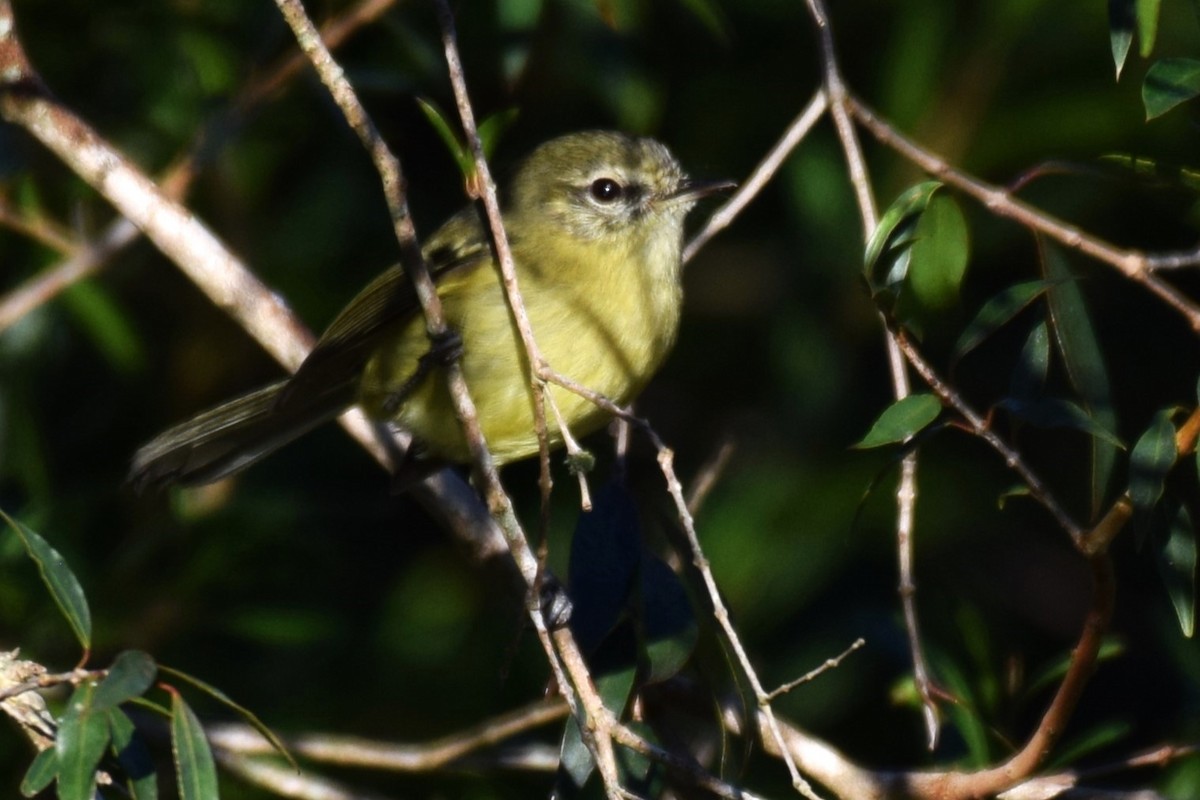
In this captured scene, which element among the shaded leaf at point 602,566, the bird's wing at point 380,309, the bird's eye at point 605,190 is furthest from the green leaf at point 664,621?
the bird's eye at point 605,190

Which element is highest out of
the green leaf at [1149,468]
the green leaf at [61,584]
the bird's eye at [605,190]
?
the bird's eye at [605,190]

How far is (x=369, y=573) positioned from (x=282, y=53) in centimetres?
149

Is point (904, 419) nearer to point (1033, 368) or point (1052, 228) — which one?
point (1033, 368)

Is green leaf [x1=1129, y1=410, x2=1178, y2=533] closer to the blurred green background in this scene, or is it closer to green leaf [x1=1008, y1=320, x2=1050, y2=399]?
green leaf [x1=1008, y1=320, x2=1050, y2=399]

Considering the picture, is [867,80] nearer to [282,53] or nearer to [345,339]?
[282,53]

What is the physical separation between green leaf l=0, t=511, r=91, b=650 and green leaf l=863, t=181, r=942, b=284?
1.24 m

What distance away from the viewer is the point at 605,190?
364cm

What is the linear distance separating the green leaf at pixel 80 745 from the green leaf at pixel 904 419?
1.10 metres

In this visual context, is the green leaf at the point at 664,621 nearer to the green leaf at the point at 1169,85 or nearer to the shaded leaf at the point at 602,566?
the shaded leaf at the point at 602,566

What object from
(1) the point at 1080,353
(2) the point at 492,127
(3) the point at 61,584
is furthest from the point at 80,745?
(1) the point at 1080,353

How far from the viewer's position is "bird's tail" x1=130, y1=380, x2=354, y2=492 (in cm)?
359

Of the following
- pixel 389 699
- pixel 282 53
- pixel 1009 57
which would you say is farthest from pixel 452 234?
pixel 1009 57

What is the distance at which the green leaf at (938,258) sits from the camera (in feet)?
8.04

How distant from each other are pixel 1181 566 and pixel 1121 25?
0.79 m
